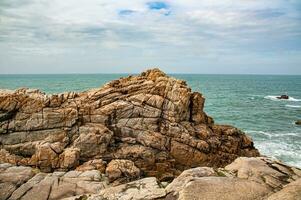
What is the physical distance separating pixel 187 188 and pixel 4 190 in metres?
12.2

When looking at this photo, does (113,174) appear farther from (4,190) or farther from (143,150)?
(4,190)

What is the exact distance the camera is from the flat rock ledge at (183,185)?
11.9 m

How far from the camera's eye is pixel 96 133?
31.2 meters

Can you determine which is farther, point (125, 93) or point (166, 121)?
point (125, 93)

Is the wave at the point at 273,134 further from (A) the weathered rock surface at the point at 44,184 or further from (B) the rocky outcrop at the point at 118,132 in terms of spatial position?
(A) the weathered rock surface at the point at 44,184

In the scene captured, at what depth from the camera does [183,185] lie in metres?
13.0

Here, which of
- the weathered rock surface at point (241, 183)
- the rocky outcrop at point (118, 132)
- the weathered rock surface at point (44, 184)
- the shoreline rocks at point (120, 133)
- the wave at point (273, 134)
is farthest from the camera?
the wave at point (273, 134)

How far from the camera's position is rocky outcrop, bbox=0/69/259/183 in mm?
29938

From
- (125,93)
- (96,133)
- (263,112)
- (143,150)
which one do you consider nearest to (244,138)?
(143,150)

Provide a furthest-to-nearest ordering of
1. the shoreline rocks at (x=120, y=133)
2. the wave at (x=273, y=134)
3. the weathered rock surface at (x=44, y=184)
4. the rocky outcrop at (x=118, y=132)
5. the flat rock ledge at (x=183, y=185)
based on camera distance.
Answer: the wave at (x=273, y=134)
the rocky outcrop at (x=118, y=132)
the shoreline rocks at (x=120, y=133)
the weathered rock surface at (x=44, y=184)
the flat rock ledge at (x=183, y=185)

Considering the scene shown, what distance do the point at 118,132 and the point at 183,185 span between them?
801 inches

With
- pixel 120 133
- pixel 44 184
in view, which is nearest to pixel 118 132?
pixel 120 133

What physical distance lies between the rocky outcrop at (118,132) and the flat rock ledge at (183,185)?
8.00 meters

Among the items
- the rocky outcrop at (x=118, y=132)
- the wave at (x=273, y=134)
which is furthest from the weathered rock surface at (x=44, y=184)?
the wave at (x=273, y=134)
